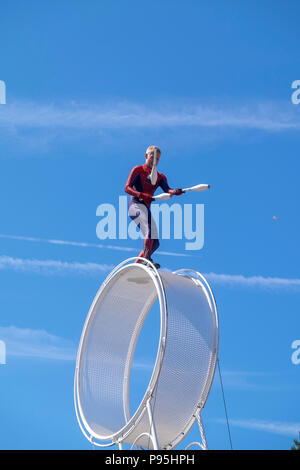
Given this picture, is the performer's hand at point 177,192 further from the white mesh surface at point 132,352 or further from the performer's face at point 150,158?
the white mesh surface at point 132,352

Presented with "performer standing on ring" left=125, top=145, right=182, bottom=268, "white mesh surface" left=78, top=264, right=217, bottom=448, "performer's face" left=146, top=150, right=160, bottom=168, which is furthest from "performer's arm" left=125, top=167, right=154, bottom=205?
"white mesh surface" left=78, top=264, right=217, bottom=448

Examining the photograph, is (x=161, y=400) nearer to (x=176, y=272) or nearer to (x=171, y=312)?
(x=171, y=312)

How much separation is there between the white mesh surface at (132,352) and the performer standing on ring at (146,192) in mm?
809

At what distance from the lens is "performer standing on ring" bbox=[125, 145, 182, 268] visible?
21375 millimetres

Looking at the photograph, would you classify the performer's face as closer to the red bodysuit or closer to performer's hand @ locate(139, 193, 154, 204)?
the red bodysuit

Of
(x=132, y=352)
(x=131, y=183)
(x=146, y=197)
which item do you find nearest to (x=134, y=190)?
(x=131, y=183)

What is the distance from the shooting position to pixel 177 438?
1998cm

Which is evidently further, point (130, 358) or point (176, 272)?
point (130, 358)

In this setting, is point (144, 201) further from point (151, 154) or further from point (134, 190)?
point (151, 154)

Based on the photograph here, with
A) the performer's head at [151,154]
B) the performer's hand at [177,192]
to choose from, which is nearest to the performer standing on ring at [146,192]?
the performer's head at [151,154]

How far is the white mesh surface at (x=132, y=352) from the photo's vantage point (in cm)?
1964

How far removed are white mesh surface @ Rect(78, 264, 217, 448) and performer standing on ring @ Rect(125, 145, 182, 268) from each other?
809 mm
